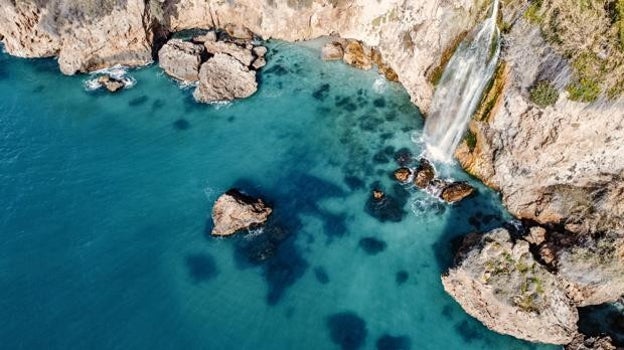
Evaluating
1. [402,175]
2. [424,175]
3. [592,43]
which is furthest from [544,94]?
[402,175]

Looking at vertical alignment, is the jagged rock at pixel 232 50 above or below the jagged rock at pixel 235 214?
above

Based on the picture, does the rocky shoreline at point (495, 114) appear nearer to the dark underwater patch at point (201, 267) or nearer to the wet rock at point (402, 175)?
the wet rock at point (402, 175)

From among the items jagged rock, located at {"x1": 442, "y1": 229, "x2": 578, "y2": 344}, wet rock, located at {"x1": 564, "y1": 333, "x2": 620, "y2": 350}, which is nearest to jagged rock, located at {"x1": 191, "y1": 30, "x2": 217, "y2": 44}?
jagged rock, located at {"x1": 442, "y1": 229, "x2": 578, "y2": 344}

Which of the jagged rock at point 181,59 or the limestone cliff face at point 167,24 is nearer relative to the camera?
the limestone cliff face at point 167,24

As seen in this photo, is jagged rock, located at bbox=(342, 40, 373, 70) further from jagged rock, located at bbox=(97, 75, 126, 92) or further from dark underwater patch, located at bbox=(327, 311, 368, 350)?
dark underwater patch, located at bbox=(327, 311, 368, 350)

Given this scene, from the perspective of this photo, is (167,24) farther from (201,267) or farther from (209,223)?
(201,267)

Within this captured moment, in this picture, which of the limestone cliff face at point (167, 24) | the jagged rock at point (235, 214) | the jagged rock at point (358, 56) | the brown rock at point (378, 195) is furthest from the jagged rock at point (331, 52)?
the jagged rock at point (235, 214)

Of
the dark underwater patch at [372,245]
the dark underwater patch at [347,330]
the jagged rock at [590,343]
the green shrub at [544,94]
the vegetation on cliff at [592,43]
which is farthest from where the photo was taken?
the dark underwater patch at [372,245]
